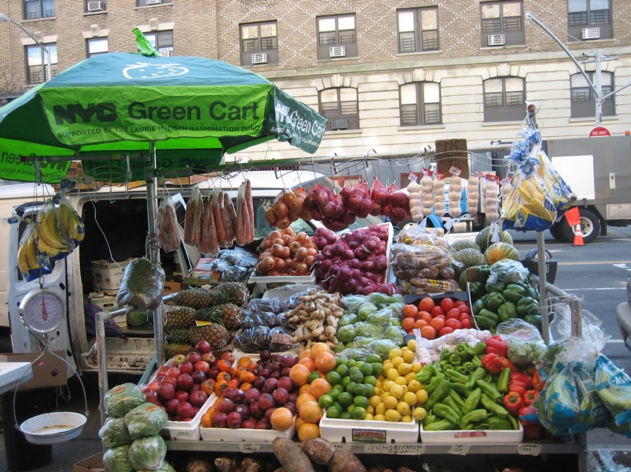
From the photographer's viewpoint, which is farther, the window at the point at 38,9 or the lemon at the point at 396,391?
the window at the point at 38,9

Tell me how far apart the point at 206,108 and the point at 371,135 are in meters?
24.6

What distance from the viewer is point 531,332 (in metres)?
4.33

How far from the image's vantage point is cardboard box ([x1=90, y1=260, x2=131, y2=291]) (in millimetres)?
6941

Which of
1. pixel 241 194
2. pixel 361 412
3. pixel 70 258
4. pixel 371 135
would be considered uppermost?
pixel 371 135

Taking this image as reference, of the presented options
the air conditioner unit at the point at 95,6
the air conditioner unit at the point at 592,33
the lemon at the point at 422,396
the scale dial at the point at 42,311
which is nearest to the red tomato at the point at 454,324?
the lemon at the point at 422,396

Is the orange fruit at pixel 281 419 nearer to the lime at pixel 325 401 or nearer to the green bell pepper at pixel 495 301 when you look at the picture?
the lime at pixel 325 401

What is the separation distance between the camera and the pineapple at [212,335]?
5148 millimetres

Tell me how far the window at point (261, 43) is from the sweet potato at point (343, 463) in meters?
26.7

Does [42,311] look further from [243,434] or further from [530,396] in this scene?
[530,396]

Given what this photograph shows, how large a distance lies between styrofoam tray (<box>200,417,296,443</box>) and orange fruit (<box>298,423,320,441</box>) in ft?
0.29

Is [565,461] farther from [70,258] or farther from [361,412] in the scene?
[70,258]

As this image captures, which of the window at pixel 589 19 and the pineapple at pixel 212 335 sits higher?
the window at pixel 589 19

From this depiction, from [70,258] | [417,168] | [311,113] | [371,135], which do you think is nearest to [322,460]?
[311,113]

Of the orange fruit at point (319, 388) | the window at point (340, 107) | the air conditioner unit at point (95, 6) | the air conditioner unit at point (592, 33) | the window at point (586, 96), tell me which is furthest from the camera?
the air conditioner unit at point (95, 6)
